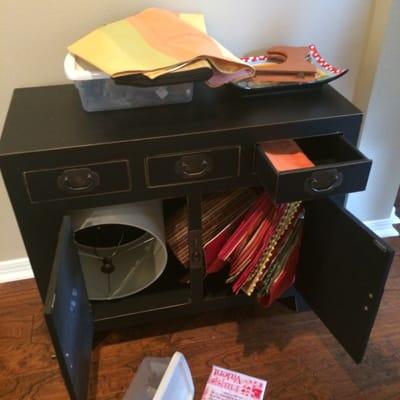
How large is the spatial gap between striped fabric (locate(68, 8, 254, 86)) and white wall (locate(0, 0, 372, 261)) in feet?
0.44

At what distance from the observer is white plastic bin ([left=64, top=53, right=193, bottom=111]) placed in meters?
1.16

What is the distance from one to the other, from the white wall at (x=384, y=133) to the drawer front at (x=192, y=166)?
2.14 feet

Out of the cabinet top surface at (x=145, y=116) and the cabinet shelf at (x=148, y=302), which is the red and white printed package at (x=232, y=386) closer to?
the cabinet shelf at (x=148, y=302)

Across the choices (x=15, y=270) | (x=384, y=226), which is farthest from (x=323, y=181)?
(x=15, y=270)

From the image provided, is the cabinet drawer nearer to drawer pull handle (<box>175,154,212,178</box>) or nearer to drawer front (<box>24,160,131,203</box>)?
drawer pull handle (<box>175,154,212,178</box>)

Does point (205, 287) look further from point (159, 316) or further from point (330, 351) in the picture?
point (330, 351)

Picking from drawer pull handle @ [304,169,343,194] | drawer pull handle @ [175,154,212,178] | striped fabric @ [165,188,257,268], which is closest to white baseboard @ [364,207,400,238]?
striped fabric @ [165,188,257,268]

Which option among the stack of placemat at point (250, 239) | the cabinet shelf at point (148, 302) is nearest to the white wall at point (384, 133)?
the stack of placemat at point (250, 239)

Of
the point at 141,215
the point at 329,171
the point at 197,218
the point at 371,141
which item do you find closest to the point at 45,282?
the point at 141,215

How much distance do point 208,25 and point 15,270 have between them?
44.0 inches

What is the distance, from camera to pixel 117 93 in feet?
3.92

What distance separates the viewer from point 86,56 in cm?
112

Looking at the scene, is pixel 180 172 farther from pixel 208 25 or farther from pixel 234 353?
pixel 234 353

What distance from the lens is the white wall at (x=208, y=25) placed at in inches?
50.4
